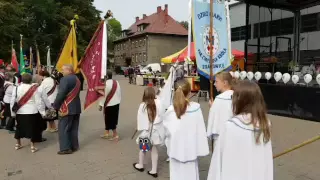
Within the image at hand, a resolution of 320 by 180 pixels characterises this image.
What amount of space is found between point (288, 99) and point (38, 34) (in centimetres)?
3795

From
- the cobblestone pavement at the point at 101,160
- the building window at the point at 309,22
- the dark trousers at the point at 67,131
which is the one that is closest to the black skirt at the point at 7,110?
the cobblestone pavement at the point at 101,160

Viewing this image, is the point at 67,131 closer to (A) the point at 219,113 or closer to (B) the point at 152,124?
(B) the point at 152,124

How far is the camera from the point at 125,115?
11.7 meters

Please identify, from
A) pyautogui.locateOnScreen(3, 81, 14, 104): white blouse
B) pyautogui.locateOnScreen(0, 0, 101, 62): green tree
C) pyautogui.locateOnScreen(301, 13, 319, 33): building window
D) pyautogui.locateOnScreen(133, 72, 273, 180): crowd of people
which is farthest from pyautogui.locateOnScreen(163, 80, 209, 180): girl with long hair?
pyautogui.locateOnScreen(0, 0, 101, 62): green tree

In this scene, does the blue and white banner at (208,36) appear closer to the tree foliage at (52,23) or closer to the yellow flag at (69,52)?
the yellow flag at (69,52)

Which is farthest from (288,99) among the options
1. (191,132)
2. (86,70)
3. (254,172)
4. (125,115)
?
(254,172)

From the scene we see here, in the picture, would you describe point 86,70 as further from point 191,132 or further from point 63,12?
point 63,12

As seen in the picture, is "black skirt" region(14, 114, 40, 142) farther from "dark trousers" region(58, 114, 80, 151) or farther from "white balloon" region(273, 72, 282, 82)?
"white balloon" region(273, 72, 282, 82)

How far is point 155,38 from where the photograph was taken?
6150cm

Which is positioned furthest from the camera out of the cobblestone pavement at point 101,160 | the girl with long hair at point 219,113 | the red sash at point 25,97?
the red sash at point 25,97

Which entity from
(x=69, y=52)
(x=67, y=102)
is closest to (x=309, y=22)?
(x=69, y=52)

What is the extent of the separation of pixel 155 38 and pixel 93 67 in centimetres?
5540

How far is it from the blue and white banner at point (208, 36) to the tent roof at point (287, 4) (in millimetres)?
9072

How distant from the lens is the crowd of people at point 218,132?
266 cm
